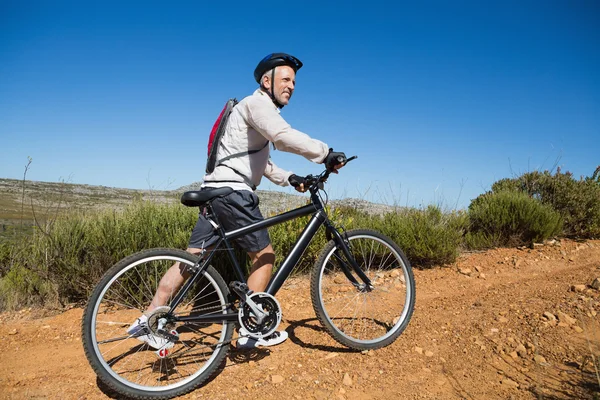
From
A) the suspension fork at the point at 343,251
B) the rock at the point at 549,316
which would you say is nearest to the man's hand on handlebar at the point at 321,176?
the suspension fork at the point at 343,251

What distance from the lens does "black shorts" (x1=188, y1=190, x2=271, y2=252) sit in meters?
2.91

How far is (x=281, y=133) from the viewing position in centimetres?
→ 276

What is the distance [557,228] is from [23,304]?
8.70 m

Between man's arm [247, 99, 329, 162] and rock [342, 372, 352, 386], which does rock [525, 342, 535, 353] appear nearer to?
rock [342, 372, 352, 386]

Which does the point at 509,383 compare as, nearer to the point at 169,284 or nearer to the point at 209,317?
the point at 209,317

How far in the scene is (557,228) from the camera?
7.21 meters

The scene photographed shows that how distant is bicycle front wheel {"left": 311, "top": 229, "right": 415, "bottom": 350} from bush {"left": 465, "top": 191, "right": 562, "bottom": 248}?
105 inches

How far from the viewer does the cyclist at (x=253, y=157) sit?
2789 millimetres

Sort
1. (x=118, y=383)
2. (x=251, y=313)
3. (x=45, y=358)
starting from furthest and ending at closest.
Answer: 1. (x=45, y=358)
2. (x=251, y=313)
3. (x=118, y=383)

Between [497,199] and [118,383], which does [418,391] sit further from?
[497,199]

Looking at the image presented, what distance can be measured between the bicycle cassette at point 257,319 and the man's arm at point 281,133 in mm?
1137

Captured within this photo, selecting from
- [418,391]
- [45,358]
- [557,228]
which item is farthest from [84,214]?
[557,228]

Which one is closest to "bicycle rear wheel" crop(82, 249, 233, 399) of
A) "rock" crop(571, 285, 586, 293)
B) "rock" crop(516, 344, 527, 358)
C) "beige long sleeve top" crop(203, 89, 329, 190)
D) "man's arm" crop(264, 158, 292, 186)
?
"beige long sleeve top" crop(203, 89, 329, 190)

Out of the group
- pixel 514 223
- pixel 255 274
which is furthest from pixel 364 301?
pixel 514 223
